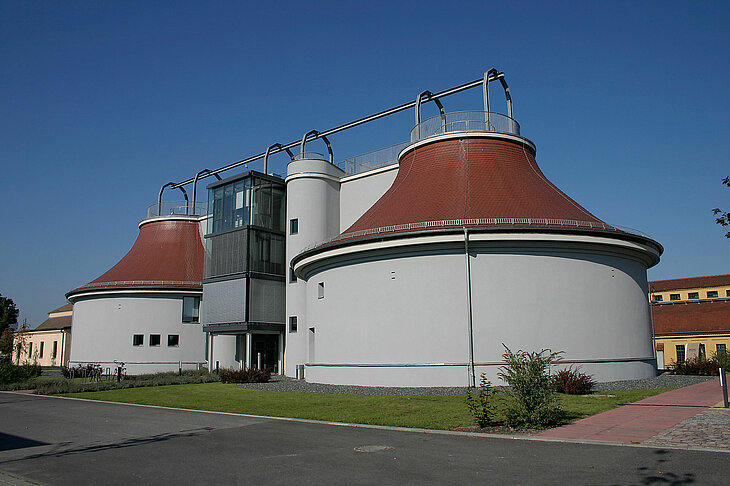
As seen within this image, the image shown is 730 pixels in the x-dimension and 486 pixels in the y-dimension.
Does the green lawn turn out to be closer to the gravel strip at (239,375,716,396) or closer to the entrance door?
the gravel strip at (239,375,716,396)

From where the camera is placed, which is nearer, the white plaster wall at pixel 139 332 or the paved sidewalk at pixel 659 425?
the paved sidewalk at pixel 659 425

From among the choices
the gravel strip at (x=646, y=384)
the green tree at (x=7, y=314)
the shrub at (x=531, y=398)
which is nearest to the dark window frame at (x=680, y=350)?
the gravel strip at (x=646, y=384)

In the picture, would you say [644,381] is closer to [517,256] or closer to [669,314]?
[517,256]

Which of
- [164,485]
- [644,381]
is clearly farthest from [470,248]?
[164,485]

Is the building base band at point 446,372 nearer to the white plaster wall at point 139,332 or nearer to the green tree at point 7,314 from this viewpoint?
the white plaster wall at point 139,332

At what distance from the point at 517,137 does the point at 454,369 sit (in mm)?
11910

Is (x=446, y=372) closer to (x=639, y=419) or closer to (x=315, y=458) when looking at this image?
(x=639, y=419)

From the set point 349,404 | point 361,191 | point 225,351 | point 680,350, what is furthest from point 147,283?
point 680,350

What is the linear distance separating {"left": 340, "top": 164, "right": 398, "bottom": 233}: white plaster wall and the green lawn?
44.2ft

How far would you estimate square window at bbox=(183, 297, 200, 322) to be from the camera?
Answer: 3981 centimetres

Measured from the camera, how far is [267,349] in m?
35.2

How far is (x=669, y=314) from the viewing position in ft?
157

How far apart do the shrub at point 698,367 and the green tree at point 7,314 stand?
74075 mm

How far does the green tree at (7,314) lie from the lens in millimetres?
71938
